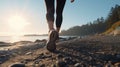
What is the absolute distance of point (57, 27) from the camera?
6828mm

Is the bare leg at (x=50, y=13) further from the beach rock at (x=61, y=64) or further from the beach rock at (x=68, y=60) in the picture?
the beach rock at (x=61, y=64)

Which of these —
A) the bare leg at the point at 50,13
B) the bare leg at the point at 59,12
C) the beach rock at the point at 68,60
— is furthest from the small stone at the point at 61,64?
the bare leg at the point at 59,12

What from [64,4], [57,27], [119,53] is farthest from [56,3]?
[119,53]

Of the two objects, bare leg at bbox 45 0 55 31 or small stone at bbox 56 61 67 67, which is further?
bare leg at bbox 45 0 55 31

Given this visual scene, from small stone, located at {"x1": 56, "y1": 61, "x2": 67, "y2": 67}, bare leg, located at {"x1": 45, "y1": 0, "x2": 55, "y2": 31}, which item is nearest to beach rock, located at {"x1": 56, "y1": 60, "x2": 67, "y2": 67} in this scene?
small stone, located at {"x1": 56, "y1": 61, "x2": 67, "y2": 67}

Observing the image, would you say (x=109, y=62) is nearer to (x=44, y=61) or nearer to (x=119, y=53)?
(x=119, y=53)

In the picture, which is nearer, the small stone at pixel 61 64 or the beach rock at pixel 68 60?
the small stone at pixel 61 64

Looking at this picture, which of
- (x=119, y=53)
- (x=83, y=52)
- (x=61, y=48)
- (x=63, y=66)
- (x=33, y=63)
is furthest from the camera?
(x=61, y=48)

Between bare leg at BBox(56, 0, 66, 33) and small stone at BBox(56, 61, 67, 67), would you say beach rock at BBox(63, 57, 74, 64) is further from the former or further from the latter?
bare leg at BBox(56, 0, 66, 33)

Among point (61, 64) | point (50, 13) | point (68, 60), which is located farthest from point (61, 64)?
point (50, 13)

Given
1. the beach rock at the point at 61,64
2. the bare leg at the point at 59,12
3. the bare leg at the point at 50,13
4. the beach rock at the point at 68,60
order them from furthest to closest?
the bare leg at the point at 59,12
the bare leg at the point at 50,13
the beach rock at the point at 68,60
the beach rock at the point at 61,64

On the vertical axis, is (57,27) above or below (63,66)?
above

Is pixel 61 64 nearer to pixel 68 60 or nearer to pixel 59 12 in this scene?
pixel 68 60

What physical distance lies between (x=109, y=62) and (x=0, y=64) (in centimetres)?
276
